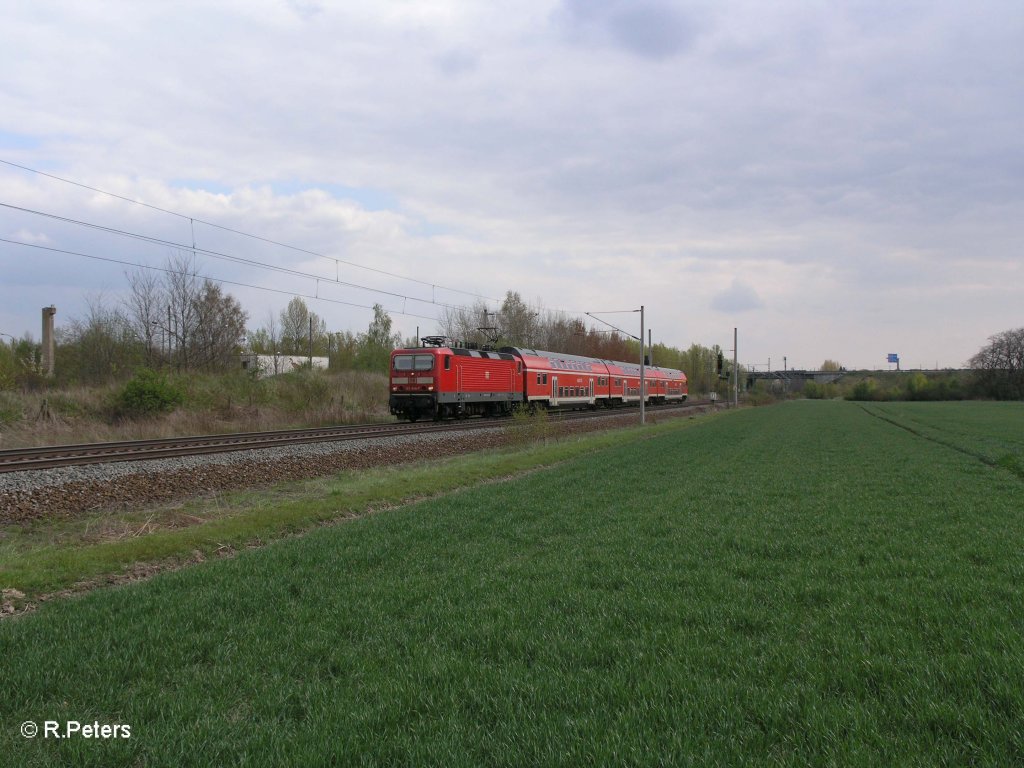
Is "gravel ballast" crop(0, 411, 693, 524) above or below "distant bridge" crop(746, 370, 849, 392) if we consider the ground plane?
below

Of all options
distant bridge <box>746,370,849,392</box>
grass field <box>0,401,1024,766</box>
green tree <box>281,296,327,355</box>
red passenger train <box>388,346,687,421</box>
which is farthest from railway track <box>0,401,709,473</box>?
distant bridge <box>746,370,849,392</box>

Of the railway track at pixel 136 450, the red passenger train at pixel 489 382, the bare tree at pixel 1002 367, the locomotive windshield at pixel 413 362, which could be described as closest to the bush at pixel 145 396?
the railway track at pixel 136 450

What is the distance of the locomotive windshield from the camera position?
3162 cm

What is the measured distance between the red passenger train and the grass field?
2229 cm

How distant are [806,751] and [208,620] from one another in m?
4.77

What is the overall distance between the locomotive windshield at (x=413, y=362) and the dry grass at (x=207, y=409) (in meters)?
5.35

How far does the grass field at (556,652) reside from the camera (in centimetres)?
359

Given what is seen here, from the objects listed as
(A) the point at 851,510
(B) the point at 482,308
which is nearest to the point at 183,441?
(A) the point at 851,510

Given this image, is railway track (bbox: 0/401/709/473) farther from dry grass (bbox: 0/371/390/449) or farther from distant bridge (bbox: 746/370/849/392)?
distant bridge (bbox: 746/370/849/392)

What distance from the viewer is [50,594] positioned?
24.1 feet

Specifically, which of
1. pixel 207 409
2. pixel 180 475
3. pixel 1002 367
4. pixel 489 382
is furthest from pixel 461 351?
pixel 1002 367

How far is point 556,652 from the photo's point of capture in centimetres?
482

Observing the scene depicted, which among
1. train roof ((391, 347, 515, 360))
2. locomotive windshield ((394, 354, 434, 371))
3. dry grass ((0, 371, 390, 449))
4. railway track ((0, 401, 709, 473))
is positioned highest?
train roof ((391, 347, 515, 360))

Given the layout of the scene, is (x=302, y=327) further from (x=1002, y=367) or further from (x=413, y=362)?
(x=1002, y=367)
